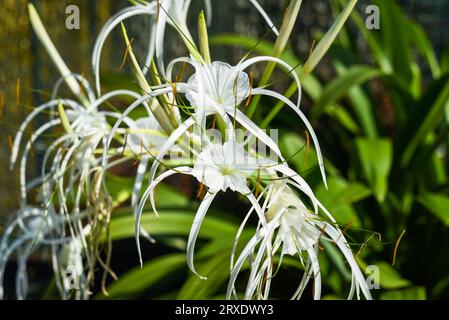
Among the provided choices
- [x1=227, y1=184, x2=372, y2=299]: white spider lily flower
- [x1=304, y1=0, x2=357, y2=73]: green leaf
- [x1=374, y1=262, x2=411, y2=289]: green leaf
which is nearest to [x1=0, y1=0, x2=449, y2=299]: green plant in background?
[x1=374, y1=262, x2=411, y2=289]: green leaf

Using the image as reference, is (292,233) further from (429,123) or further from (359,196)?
(429,123)

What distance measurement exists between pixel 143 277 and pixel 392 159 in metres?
0.67

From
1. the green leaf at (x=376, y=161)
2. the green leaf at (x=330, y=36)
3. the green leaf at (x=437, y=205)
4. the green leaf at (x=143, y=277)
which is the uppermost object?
the green leaf at (x=330, y=36)

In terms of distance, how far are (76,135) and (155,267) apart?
0.64 metres

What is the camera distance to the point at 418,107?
157 centimetres

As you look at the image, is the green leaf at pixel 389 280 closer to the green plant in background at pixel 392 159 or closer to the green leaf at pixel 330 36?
the green plant in background at pixel 392 159

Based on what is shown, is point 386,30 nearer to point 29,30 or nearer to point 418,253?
point 418,253

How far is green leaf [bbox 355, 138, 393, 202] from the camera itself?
4.60ft

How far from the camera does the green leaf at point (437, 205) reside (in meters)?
1.29

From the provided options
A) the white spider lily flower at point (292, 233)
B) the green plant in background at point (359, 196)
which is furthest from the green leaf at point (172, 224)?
the white spider lily flower at point (292, 233)

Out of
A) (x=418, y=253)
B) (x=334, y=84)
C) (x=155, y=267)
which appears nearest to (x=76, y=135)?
(x=155, y=267)

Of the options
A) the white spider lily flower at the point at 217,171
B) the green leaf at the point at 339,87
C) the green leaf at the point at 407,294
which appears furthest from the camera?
the green leaf at the point at 339,87

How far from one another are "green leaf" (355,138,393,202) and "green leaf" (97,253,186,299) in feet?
1.42

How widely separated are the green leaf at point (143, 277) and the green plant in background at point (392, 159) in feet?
1.11
